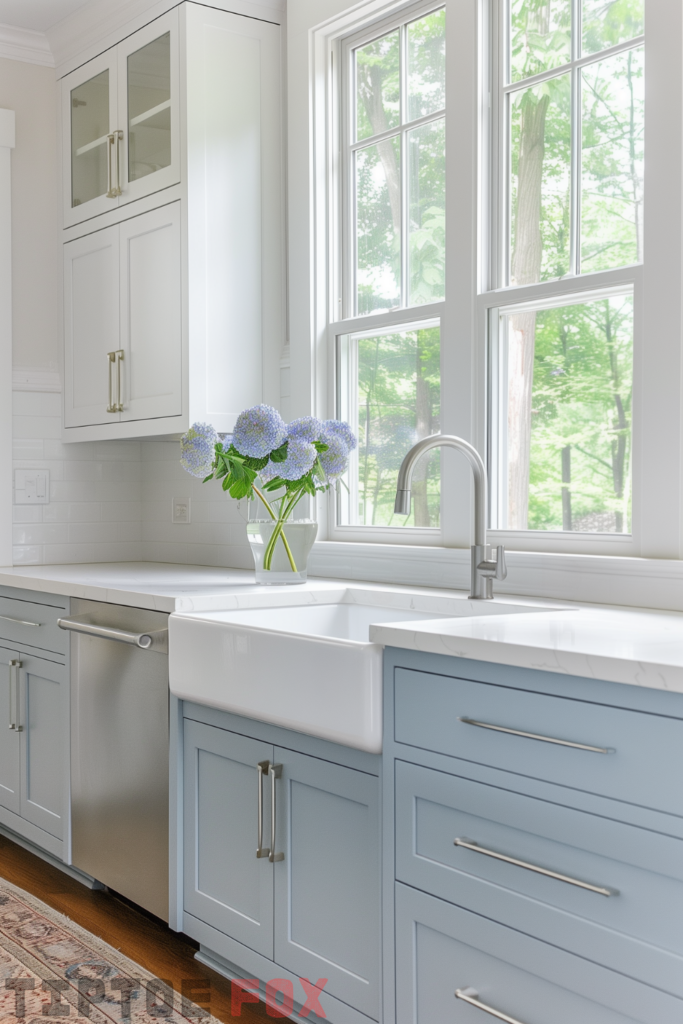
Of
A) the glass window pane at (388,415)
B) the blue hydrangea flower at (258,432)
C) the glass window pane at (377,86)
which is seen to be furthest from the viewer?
the glass window pane at (377,86)

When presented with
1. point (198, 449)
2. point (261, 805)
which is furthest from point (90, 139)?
point (261, 805)

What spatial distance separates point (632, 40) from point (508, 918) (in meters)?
1.88

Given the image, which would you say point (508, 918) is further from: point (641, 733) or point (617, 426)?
point (617, 426)

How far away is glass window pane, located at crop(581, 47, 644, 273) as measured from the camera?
216 centimetres

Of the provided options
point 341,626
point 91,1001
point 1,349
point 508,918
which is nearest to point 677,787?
point 508,918

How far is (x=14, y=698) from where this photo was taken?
3006mm

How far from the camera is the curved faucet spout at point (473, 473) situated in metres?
2.05

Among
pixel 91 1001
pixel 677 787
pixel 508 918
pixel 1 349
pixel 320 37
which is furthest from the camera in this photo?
pixel 1 349

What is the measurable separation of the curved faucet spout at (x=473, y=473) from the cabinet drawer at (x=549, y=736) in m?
0.53

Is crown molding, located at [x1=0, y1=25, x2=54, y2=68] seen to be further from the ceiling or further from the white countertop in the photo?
the white countertop

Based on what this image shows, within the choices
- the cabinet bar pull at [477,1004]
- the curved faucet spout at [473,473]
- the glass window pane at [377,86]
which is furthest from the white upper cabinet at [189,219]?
the cabinet bar pull at [477,1004]

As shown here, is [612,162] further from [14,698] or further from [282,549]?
[14,698]

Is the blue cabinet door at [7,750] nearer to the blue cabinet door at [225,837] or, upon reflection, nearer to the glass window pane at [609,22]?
the blue cabinet door at [225,837]

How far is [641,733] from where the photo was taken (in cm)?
124
